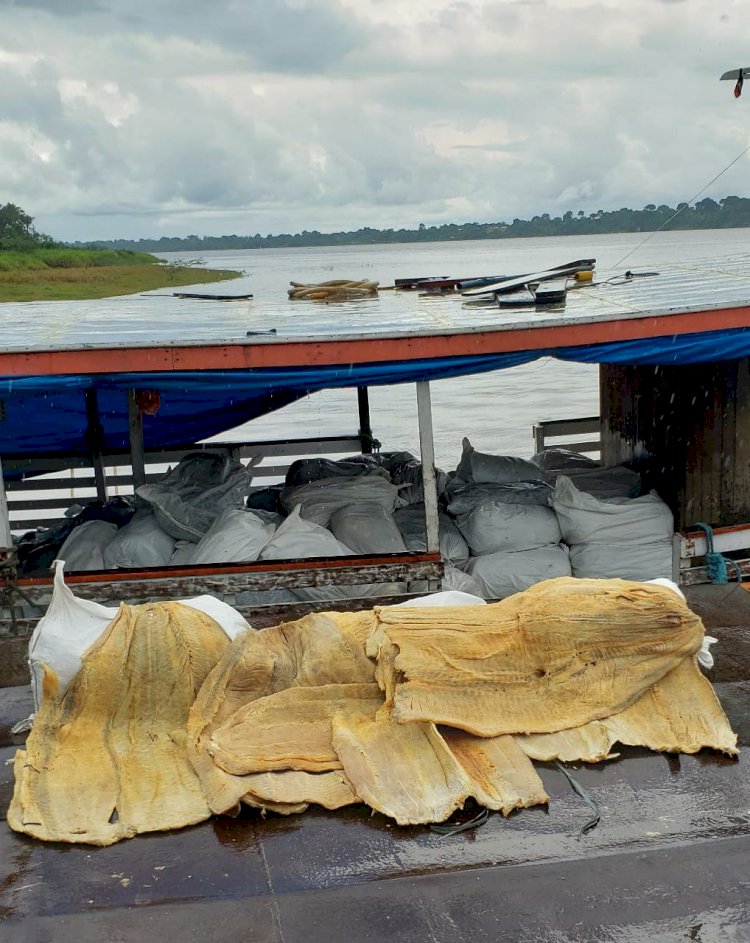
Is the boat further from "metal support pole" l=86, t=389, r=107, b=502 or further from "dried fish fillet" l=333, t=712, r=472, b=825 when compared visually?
"dried fish fillet" l=333, t=712, r=472, b=825

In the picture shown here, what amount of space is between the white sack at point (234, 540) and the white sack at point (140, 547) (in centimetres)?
26

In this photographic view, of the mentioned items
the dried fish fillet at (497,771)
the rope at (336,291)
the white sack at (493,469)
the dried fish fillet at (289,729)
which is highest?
the rope at (336,291)

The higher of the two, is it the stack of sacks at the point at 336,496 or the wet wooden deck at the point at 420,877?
the stack of sacks at the point at 336,496

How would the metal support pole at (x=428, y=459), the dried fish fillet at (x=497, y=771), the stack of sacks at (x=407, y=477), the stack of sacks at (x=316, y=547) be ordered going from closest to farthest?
the dried fish fillet at (x=497, y=771) < the metal support pole at (x=428, y=459) < the stack of sacks at (x=316, y=547) < the stack of sacks at (x=407, y=477)

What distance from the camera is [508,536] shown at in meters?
7.15

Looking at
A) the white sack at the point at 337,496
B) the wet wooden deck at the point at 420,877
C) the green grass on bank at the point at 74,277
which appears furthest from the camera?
the green grass on bank at the point at 74,277

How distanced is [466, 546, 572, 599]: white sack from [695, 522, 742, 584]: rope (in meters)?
1.05

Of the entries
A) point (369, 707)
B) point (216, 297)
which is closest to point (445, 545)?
point (369, 707)

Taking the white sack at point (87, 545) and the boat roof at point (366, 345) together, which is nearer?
the boat roof at point (366, 345)

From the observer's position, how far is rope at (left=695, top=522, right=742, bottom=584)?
6422 mm

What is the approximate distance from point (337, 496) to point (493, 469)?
1488mm

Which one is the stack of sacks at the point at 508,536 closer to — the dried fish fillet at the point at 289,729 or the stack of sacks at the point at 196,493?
the stack of sacks at the point at 196,493

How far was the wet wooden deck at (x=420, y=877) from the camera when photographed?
118 inches

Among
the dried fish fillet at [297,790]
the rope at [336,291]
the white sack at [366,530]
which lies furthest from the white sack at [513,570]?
the rope at [336,291]
